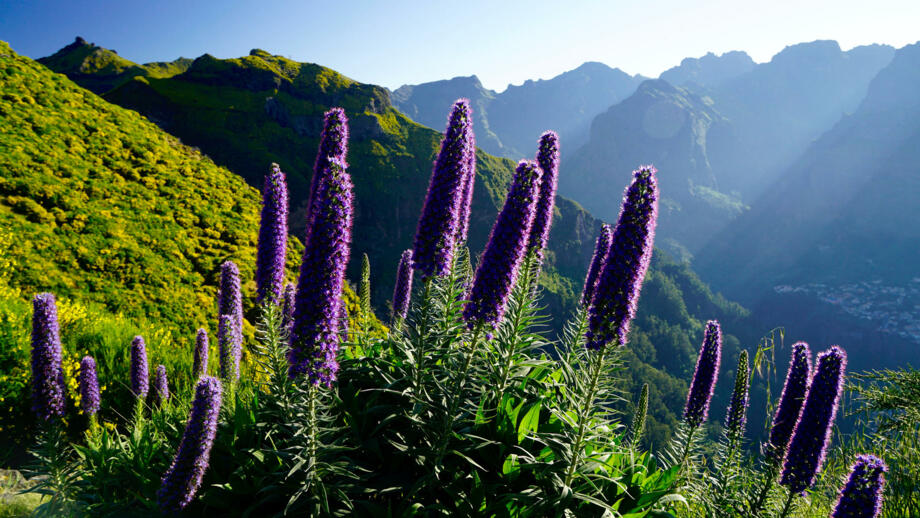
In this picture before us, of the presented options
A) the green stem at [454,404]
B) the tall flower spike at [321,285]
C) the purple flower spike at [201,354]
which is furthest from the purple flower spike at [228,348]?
the green stem at [454,404]

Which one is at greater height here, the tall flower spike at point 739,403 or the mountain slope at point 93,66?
the mountain slope at point 93,66

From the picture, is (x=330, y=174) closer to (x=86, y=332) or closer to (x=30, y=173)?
(x=86, y=332)

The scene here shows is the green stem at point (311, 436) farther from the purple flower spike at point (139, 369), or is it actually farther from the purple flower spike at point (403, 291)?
the purple flower spike at point (139, 369)

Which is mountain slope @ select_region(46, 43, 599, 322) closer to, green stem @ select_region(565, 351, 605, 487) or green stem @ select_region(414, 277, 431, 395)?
green stem @ select_region(414, 277, 431, 395)

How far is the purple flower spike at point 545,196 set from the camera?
545cm

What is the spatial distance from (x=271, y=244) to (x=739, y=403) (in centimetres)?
776

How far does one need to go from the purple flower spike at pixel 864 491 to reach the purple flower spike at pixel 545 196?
3.69 metres

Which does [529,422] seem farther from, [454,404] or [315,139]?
[315,139]

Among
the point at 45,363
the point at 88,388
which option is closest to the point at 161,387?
the point at 88,388

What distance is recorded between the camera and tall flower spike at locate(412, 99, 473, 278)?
188 inches

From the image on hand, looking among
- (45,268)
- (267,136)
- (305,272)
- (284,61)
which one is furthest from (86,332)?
(284,61)

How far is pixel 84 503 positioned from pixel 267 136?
117m

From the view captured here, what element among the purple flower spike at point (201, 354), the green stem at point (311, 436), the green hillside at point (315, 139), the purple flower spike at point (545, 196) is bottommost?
the purple flower spike at point (201, 354)

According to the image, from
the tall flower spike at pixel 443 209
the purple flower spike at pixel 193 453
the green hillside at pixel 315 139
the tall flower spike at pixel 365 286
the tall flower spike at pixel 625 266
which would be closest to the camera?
the tall flower spike at pixel 625 266
